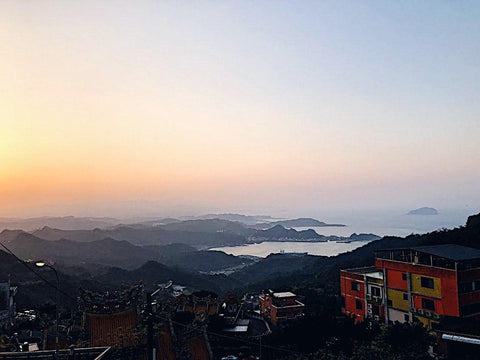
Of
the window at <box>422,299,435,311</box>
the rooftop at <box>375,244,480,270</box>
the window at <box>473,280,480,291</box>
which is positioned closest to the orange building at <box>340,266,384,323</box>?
the rooftop at <box>375,244,480,270</box>

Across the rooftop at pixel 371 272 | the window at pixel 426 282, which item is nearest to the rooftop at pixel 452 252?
the window at pixel 426 282

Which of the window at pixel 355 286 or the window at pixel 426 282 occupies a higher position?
the window at pixel 426 282

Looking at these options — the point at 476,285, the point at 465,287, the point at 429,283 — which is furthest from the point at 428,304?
the point at 476,285

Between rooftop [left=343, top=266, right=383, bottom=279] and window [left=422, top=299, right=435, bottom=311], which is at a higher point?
rooftop [left=343, top=266, right=383, bottom=279]

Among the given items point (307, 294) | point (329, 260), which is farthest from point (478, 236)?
point (329, 260)

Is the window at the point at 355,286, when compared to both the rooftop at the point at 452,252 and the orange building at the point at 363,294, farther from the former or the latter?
the rooftop at the point at 452,252

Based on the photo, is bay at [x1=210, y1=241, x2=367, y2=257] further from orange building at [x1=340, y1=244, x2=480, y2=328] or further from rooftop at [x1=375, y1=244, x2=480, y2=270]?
rooftop at [x1=375, y1=244, x2=480, y2=270]

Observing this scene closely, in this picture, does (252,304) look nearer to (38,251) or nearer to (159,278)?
(159,278)
